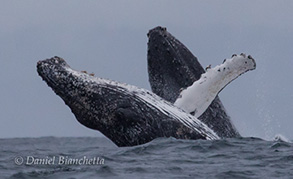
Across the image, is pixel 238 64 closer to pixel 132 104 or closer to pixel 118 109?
pixel 132 104

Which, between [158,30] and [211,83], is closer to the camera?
[211,83]

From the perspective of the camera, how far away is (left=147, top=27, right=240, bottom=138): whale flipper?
584 inches

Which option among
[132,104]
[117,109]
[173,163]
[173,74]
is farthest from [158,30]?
[173,163]

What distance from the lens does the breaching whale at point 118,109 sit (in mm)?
12719

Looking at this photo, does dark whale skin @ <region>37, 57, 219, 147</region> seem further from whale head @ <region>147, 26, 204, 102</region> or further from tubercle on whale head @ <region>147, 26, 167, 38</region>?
tubercle on whale head @ <region>147, 26, 167, 38</region>

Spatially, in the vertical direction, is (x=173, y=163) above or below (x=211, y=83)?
below

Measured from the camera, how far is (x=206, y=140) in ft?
43.0

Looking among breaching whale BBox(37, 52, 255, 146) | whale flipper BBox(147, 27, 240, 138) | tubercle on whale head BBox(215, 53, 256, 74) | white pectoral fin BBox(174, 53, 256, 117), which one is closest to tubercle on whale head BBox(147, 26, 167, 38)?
whale flipper BBox(147, 27, 240, 138)

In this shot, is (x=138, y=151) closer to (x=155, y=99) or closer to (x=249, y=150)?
(x=155, y=99)

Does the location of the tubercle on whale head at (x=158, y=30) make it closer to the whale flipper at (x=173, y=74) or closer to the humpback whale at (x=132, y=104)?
the whale flipper at (x=173, y=74)

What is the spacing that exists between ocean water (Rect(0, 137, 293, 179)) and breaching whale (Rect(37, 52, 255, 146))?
0.22 meters

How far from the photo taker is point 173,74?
1493 centimetres

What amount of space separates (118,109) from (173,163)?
164 centimetres

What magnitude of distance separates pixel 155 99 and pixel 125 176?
2849mm
